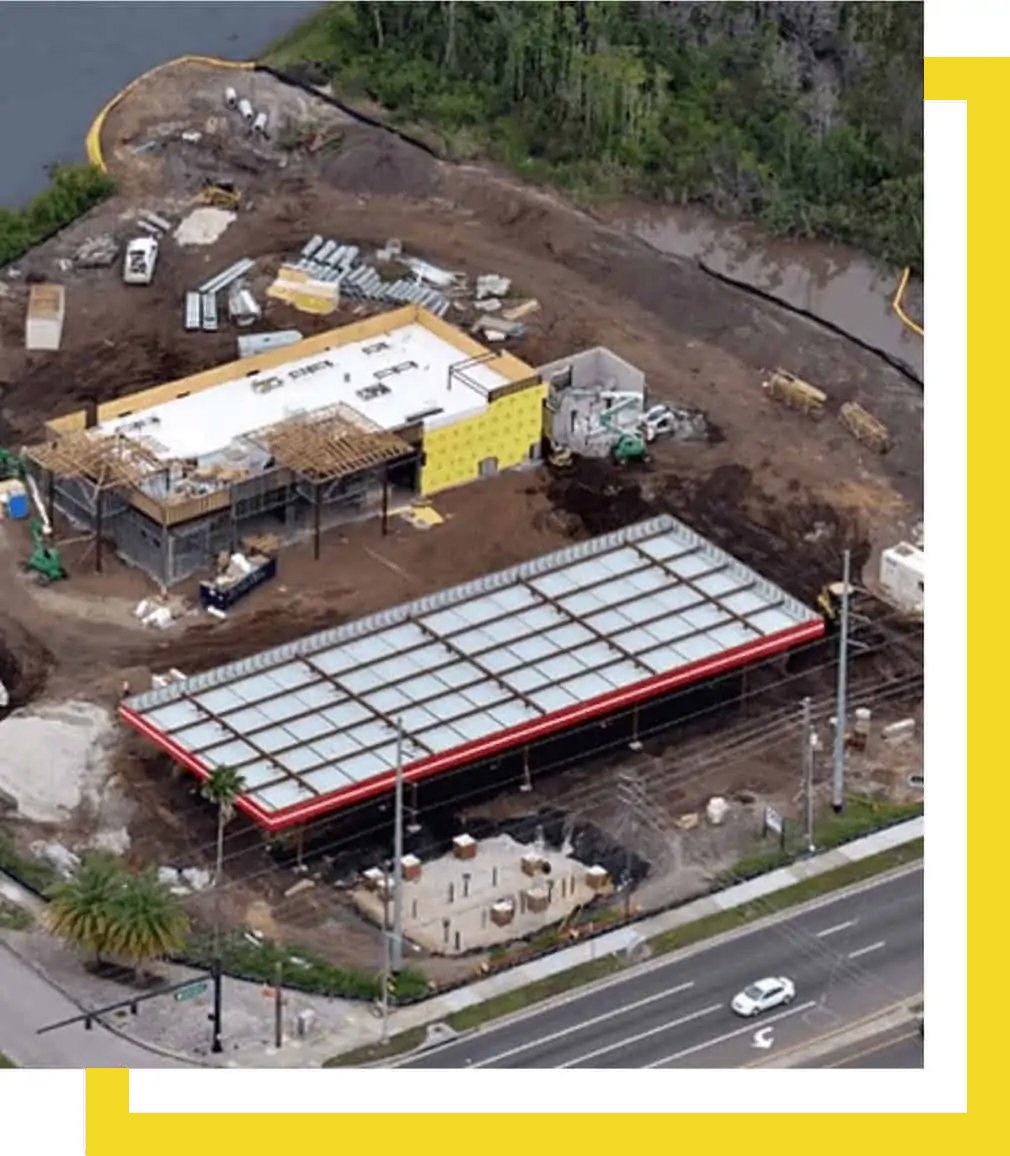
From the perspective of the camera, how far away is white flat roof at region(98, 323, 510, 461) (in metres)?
163

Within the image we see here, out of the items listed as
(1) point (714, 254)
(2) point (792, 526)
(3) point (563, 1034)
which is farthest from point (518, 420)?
(3) point (563, 1034)

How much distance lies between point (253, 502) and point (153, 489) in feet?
12.0

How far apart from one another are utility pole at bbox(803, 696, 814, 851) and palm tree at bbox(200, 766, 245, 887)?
1866cm

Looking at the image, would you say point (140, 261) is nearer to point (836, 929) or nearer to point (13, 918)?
point (13, 918)

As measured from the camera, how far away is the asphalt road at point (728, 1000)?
13362 centimetres

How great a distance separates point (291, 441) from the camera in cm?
16050

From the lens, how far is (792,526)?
164000mm

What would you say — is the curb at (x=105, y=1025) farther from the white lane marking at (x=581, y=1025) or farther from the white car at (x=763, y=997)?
the white car at (x=763, y=997)

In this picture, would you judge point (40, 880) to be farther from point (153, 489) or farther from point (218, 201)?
point (218, 201)

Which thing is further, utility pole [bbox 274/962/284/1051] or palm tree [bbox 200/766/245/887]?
palm tree [bbox 200/766/245/887]

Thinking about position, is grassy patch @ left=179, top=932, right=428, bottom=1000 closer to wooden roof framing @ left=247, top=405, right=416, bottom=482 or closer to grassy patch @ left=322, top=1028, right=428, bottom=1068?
grassy patch @ left=322, top=1028, right=428, bottom=1068

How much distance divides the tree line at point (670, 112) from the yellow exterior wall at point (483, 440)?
2505cm

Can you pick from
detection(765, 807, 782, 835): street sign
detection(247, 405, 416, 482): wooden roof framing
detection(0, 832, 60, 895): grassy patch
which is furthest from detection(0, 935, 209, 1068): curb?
detection(247, 405, 416, 482): wooden roof framing

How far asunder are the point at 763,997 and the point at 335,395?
38408mm
